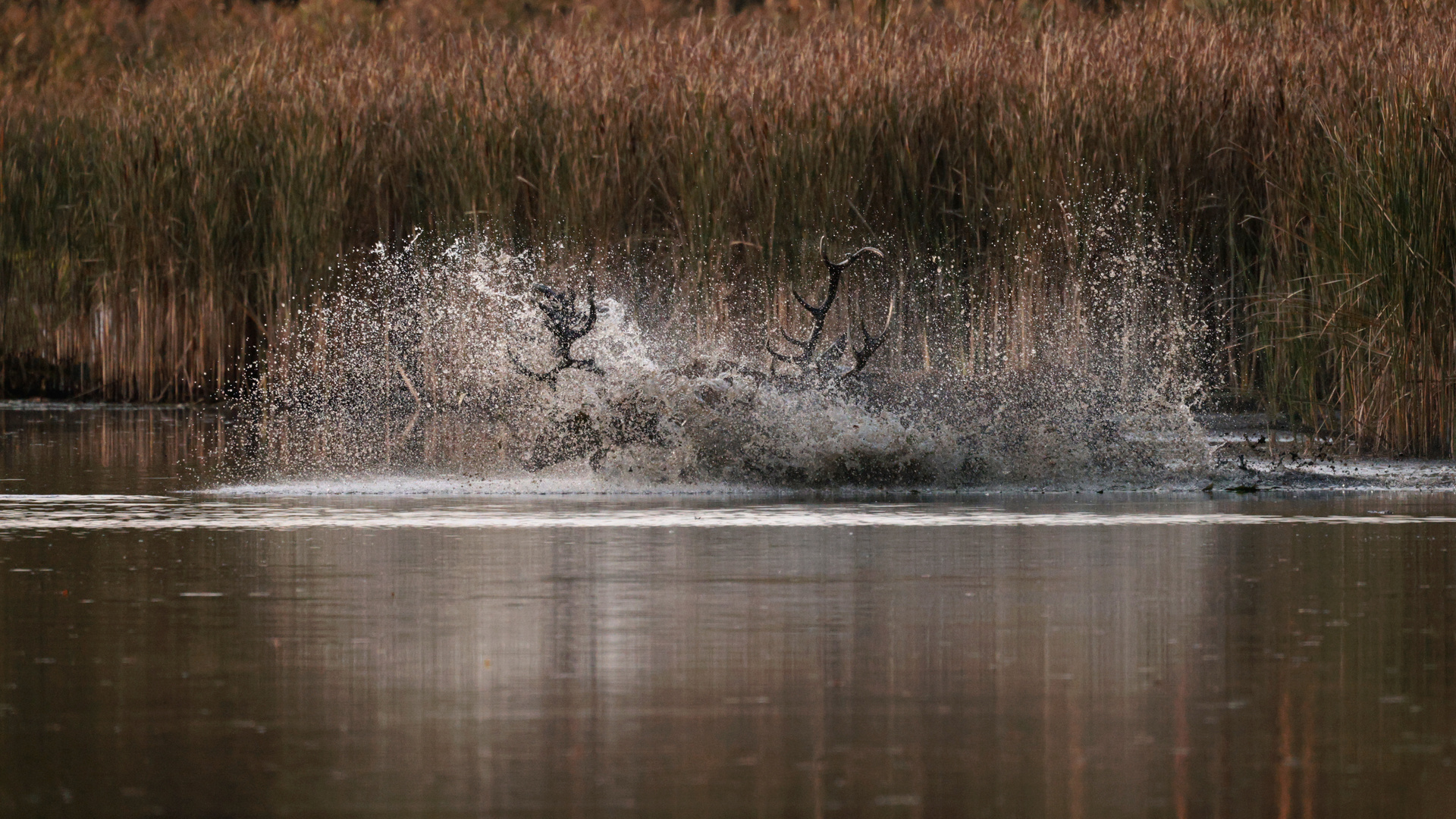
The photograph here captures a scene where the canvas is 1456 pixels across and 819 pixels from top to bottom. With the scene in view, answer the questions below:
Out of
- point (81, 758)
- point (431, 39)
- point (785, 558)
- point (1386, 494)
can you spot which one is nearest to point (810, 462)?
point (1386, 494)

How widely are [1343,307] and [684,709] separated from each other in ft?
36.9

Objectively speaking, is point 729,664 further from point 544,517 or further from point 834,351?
point 834,351

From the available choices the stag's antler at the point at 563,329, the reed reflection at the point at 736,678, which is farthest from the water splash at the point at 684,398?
the reed reflection at the point at 736,678

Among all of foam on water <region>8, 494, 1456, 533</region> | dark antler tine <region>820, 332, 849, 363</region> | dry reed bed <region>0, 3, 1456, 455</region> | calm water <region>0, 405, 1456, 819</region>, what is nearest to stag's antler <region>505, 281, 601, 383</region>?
dark antler tine <region>820, 332, 849, 363</region>

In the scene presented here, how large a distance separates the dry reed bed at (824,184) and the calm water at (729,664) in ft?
16.2

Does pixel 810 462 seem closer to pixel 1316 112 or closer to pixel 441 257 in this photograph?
pixel 1316 112

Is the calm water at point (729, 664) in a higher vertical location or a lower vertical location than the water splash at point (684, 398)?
lower

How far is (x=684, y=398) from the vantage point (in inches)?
629

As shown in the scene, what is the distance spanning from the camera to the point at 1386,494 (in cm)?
1493

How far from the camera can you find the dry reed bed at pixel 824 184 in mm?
18141

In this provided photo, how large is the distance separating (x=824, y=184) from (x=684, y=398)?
6265 mm

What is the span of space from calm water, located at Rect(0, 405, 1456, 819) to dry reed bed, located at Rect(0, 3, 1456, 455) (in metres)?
4.93

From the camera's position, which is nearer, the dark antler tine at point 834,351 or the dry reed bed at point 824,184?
the dark antler tine at point 834,351

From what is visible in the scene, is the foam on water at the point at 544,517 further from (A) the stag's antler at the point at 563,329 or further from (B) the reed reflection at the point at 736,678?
(A) the stag's antler at the point at 563,329
